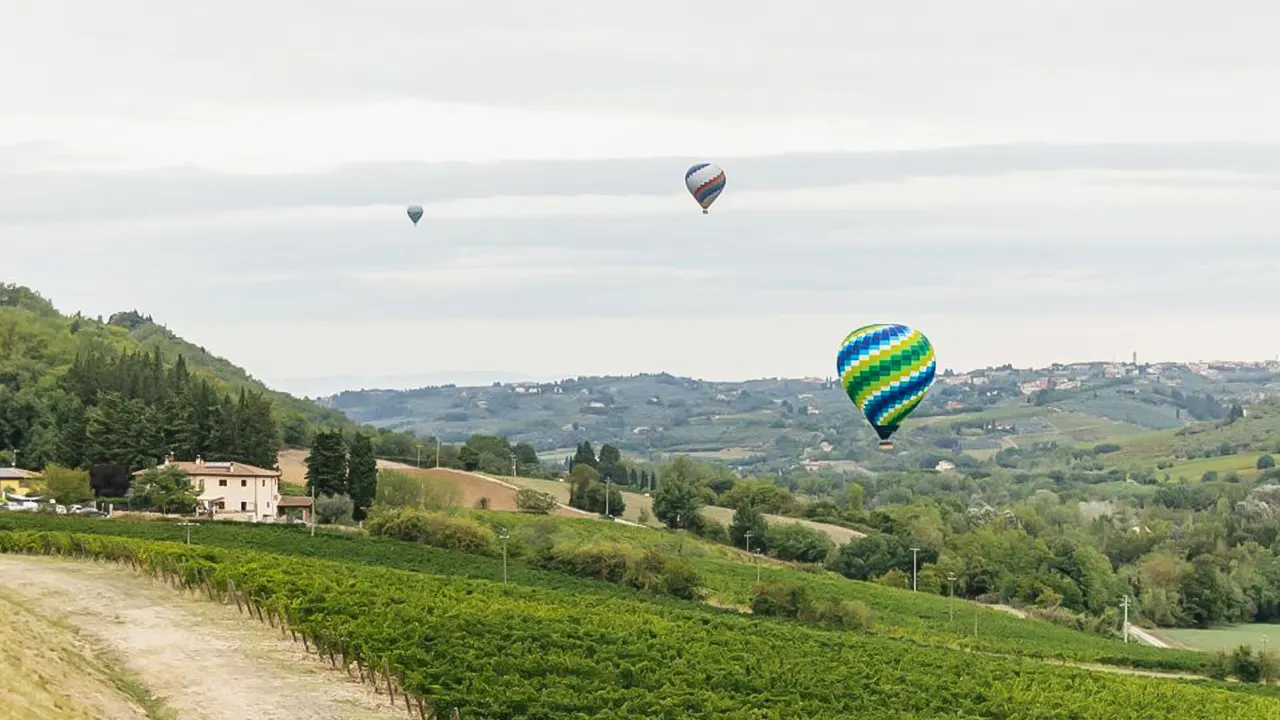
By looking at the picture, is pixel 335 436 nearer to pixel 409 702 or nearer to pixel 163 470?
pixel 163 470

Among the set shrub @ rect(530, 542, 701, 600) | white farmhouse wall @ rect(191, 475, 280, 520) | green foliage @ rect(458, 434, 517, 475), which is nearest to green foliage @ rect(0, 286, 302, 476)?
white farmhouse wall @ rect(191, 475, 280, 520)

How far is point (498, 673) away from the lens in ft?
154

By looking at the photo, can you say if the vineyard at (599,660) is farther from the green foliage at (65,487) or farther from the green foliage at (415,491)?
the green foliage at (415,491)

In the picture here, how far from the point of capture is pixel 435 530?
89750 mm

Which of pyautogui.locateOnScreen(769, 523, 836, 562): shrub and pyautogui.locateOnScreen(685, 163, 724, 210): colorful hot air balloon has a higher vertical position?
pyautogui.locateOnScreen(685, 163, 724, 210): colorful hot air balloon

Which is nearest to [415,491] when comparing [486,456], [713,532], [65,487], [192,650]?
[65,487]

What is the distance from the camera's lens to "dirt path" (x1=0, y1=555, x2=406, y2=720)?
Result: 43406 millimetres

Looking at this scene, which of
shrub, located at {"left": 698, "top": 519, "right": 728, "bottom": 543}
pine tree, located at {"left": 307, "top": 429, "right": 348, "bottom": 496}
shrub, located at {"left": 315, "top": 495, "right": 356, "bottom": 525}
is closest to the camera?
shrub, located at {"left": 315, "top": 495, "right": 356, "bottom": 525}

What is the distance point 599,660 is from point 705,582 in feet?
126

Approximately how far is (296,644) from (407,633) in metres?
3.52

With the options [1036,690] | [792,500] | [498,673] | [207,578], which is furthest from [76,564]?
[792,500]

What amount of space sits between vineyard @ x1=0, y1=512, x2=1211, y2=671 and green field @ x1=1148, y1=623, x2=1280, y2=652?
54.1ft

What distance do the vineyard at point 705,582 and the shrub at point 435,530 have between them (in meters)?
1.65

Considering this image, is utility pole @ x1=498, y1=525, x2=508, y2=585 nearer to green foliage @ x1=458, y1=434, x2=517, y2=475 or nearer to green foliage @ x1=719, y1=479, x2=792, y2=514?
green foliage @ x1=458, y1=434, x2=517, y2=475
